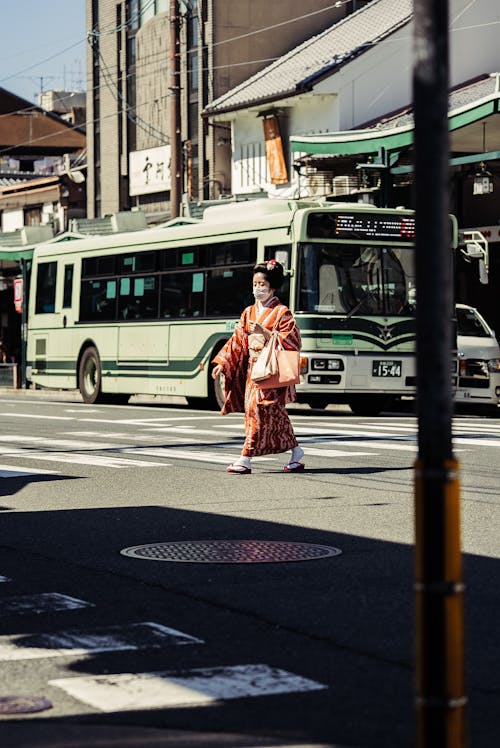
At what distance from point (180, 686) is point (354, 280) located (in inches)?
767

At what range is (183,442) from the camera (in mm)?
17797

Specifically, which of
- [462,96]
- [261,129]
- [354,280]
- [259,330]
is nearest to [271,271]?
[259,330]

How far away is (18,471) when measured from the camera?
561 inches

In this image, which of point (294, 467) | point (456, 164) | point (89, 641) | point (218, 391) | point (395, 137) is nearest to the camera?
point (89, 641)

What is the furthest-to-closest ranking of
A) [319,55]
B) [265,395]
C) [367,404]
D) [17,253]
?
[319,55], [17,253], [367,404], [265,395]

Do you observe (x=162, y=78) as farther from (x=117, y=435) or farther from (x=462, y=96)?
(x=117, y=435)

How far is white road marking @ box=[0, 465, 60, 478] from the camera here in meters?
13.9

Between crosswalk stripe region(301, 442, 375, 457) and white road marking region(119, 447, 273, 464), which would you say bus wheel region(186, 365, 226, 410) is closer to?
white road marking region(119, 447, 273, 464)

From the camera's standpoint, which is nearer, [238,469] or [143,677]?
[143,677]

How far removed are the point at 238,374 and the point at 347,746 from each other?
9.52m

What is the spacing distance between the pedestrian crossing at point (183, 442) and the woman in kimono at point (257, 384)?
121 cm

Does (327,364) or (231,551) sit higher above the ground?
(327,364)

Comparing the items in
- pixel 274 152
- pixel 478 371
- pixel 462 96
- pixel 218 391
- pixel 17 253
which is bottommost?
pixel 218 391

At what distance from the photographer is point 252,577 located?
807 centimetres
